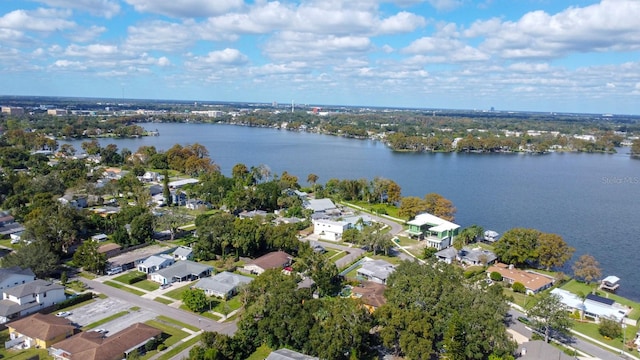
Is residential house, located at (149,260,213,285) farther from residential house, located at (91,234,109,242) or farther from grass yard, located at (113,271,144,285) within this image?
residential house, located at (91,234,109,242)

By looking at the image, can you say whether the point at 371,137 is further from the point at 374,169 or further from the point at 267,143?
the point at 374,169

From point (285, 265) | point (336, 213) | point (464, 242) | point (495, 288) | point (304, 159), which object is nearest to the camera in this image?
point (495, 288)

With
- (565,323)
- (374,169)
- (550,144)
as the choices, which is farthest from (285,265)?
(550,144)

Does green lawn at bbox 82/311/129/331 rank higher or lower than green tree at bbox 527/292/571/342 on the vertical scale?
lower

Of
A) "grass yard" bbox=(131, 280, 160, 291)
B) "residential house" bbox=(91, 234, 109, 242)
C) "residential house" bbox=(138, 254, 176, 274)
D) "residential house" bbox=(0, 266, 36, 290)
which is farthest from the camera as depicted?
"residential house" bbox=(91, 234, 109, 242)

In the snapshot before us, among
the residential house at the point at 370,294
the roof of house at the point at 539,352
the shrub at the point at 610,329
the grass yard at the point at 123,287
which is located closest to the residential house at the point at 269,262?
the residential house at the point at 370,294

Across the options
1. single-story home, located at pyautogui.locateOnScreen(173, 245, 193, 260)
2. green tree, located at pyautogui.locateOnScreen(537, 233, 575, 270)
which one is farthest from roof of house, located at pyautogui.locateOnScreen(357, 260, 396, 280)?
single-story home, located at pyautogui.locateOnScreen(173, 245, 193, 260)
